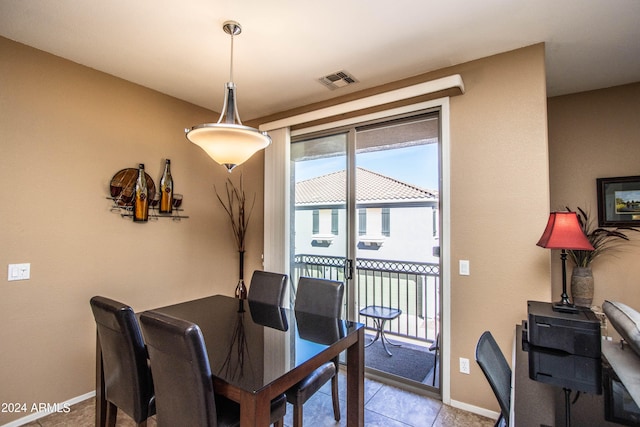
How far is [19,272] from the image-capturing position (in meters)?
2.29

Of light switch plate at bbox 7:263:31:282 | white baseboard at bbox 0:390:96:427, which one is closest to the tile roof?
light switch plate at bbox 7:263:31:282

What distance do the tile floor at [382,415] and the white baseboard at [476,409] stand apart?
0.11ft

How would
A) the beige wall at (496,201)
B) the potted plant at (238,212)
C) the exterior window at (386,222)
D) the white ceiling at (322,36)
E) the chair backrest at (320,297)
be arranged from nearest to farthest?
the white ceiling at (322,36) → the beige wall at (496,201) → the chair backrest at (320,297) → the exterior window at (386,222) → the potted plant at (238,212)

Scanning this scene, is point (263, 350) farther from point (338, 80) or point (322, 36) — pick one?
point (338, 80)

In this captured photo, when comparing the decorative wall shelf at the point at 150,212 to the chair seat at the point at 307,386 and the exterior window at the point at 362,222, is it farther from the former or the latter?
the chair seat at the point at 307,386

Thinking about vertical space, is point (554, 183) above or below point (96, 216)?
above

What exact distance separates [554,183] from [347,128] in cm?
217

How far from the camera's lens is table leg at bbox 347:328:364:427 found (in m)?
1.93

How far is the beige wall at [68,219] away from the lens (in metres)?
2.27

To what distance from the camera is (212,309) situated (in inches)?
93.8

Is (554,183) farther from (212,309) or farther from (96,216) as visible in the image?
(96,216)

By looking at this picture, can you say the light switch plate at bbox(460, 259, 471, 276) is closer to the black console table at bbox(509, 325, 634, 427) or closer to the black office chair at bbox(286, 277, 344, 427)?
the black office chair at bbox(286, 277, 344, 427)

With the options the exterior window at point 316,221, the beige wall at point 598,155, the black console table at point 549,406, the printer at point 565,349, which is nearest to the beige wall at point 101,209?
the printer at point 565,349

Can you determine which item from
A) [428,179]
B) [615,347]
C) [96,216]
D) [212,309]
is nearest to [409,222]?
[428,179]
